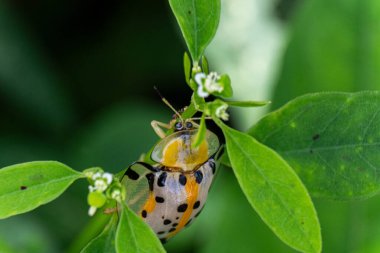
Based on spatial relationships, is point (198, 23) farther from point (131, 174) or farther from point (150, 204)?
point (150, 204)

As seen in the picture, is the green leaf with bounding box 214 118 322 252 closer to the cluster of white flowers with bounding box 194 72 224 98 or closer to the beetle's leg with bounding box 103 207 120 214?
the cluster of white flowers with bounding box 194 72 224 98

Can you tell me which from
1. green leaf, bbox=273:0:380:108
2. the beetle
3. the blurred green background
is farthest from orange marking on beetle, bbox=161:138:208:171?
the blurred green background

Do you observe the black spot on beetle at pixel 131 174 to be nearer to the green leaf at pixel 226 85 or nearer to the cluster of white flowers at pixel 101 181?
the cluster of white flowers at pixel 101 181

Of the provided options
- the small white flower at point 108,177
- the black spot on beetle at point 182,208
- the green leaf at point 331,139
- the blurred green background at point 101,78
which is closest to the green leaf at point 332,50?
the blurred green background at point 101,78

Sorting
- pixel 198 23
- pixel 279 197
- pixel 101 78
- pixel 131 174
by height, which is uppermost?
pixel 198 23

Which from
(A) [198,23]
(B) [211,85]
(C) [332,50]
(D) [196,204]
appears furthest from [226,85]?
(C) [332,50]

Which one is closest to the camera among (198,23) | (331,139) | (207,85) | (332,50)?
(207,85)
